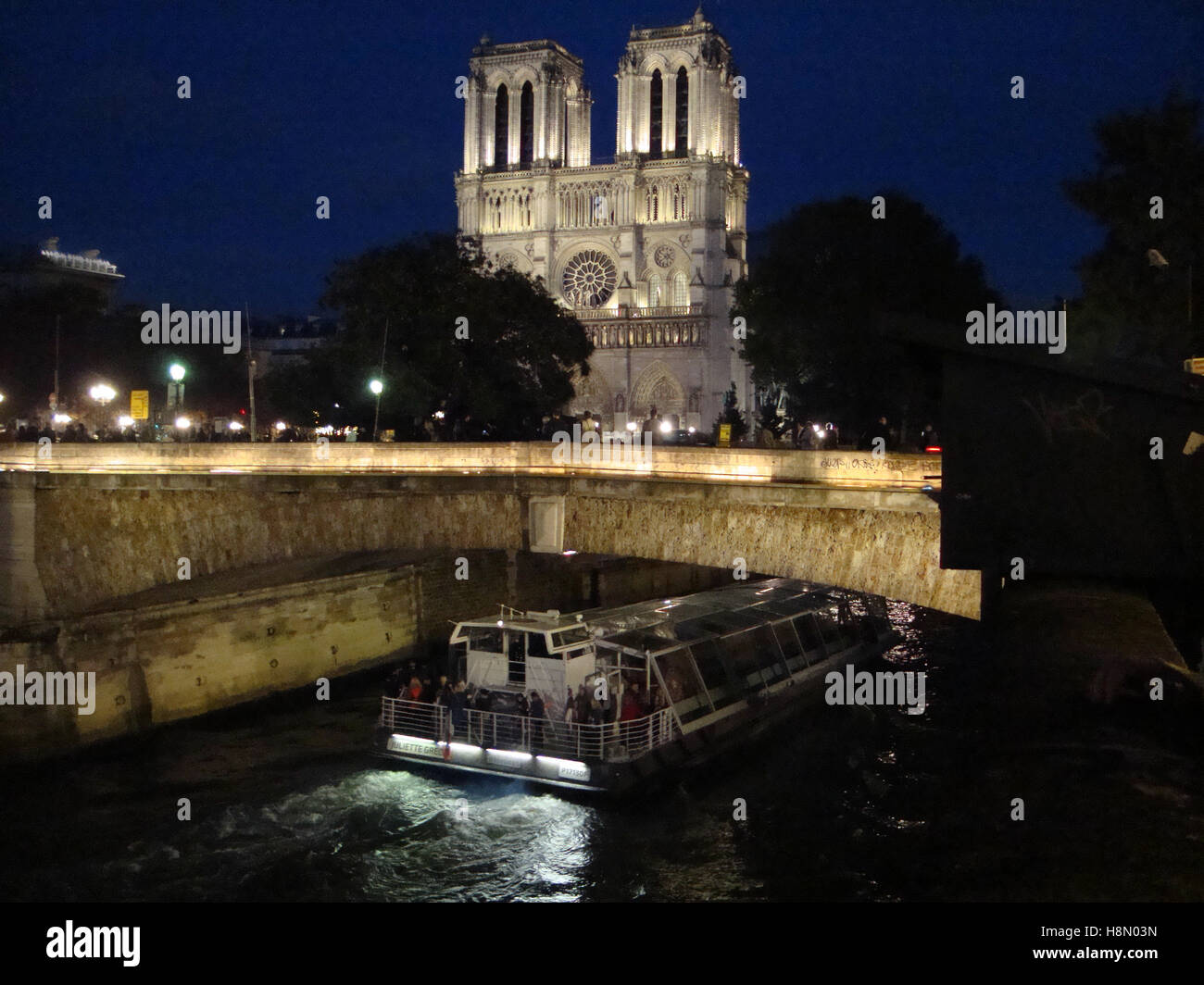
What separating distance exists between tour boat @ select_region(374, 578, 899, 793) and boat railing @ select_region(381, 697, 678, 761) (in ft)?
0.08

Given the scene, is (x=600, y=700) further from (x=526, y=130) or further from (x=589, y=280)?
(x=526, y=130)

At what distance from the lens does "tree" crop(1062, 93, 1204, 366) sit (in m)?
28.7

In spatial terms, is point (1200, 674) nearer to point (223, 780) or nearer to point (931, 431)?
point (223, 780)

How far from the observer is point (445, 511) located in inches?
1018

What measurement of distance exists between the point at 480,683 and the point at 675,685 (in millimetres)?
4215

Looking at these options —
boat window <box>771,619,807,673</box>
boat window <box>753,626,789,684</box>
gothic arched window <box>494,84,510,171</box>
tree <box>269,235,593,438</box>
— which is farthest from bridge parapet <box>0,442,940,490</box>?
gothic arched window <box>494,84,510,171</box>

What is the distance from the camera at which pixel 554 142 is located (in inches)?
4405

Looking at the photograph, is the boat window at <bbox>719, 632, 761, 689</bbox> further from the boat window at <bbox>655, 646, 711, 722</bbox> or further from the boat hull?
the boat window at <bbox>655, 646, 711, 722</bbox>

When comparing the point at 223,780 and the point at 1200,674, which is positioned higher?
the point at 1200,674

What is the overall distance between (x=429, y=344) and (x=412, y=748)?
99.3 ft

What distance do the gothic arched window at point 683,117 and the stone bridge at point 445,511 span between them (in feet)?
277

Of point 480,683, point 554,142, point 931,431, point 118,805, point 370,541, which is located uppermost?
point 554,142

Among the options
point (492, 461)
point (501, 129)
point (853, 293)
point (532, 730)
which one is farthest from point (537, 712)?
point (501, 129)
